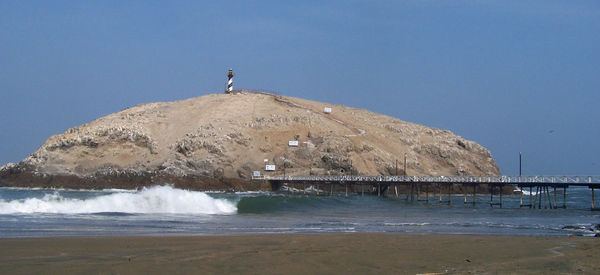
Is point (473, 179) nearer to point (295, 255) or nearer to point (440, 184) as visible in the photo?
point (440, 184)

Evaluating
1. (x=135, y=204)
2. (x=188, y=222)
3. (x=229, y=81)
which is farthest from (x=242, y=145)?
(x=188, y=222)

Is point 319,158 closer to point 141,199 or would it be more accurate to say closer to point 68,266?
point 141,199

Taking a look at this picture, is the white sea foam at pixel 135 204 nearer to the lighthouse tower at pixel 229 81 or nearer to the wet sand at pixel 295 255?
the wet sand at pixel 295 255

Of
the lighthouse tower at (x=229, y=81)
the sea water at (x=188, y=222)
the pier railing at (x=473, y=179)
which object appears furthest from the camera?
the lighthouse tower at (x=229, y=81)

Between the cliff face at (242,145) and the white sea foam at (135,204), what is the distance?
137 ft

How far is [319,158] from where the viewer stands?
8562cm

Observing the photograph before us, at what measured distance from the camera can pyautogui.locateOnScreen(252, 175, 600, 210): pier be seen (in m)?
52.7

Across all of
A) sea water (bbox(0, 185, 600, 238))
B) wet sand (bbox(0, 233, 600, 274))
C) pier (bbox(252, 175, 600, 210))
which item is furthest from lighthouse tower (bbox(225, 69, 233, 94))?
wet sand (bbox(0, 233, 600, 274))

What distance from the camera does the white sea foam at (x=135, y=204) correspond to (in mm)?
35375

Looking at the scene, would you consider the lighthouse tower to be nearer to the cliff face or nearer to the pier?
the cliff face

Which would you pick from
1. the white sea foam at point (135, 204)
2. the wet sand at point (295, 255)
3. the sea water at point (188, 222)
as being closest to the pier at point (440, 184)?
the sea water at point (188, 222)

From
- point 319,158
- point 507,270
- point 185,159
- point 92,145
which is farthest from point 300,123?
point 507,270

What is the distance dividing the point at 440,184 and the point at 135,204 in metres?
35.0

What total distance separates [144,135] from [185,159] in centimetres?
1004
